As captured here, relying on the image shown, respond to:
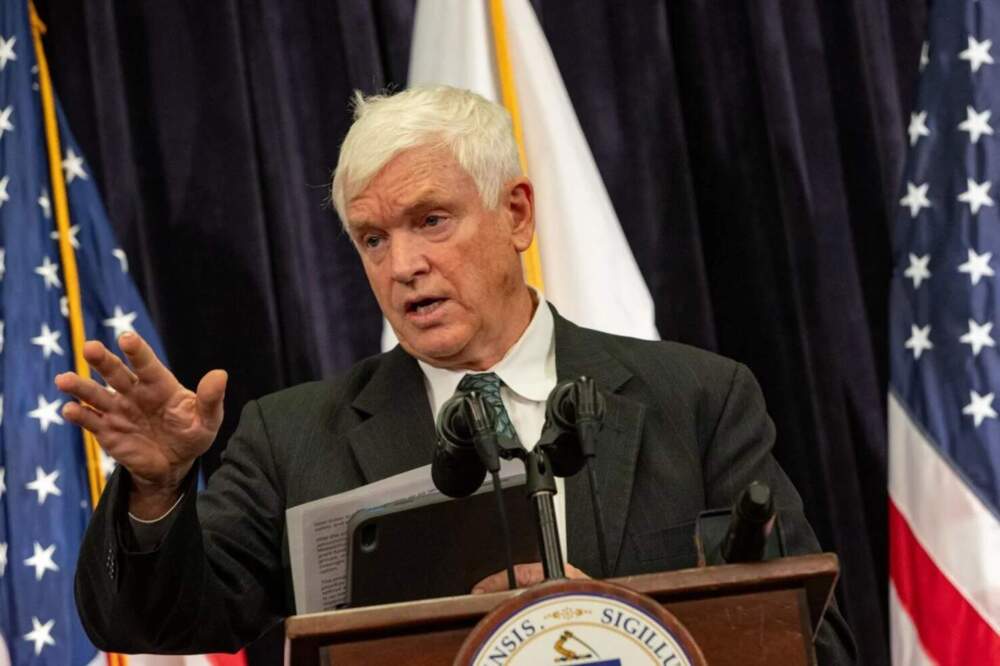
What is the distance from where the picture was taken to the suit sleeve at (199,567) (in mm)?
1946

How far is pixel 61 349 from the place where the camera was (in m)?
3.44

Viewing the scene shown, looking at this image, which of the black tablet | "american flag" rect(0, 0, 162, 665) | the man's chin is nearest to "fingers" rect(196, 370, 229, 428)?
the black tablet

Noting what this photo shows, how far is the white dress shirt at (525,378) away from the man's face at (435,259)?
3cm

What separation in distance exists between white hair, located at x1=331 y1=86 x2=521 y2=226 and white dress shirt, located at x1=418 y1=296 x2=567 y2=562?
0.85ft

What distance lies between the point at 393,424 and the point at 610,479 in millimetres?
416

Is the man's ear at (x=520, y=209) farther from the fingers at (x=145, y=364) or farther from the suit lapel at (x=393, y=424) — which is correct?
the fingers at (x=145, y=364)

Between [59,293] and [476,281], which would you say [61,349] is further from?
[476,281]

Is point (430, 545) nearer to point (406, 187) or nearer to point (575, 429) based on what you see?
point (575, 429)

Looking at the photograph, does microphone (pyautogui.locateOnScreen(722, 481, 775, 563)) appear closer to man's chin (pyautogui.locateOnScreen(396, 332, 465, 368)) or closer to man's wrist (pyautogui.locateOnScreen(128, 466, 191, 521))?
man's wrist (pyautogui.locateOnScreen(128, 466, 191, 521))

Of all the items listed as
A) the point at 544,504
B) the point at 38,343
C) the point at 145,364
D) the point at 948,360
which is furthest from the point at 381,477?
the point at 948,360

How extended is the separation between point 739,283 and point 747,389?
4.76ft

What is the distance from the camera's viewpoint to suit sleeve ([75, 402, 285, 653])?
1946mm

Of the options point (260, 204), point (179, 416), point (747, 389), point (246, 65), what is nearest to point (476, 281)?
point (747, 389)

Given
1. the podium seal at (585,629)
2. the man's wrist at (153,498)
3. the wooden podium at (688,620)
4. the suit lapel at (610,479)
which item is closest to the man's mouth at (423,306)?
the suit lapel at (610,479)
